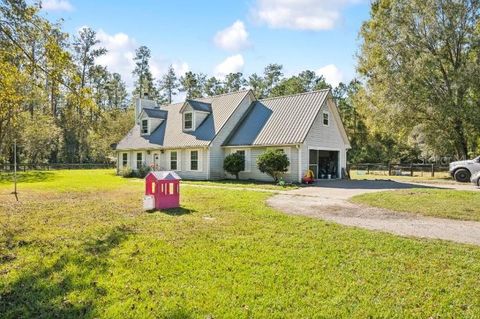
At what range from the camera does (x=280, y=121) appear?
2278cm

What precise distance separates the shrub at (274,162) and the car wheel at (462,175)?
10.3 meters

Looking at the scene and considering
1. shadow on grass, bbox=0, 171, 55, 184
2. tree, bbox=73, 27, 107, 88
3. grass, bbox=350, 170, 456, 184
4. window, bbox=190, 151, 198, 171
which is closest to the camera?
Answer: grass, bbox=350, 170, 456, 184

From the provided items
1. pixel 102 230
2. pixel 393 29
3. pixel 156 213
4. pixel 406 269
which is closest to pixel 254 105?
pixel 393 29

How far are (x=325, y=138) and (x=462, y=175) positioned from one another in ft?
26.6

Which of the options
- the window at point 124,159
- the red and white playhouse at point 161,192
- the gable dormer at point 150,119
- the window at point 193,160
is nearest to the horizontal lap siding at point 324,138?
the window at point 193,160

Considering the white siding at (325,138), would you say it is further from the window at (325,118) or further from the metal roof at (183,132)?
the metal roof at (183,132)

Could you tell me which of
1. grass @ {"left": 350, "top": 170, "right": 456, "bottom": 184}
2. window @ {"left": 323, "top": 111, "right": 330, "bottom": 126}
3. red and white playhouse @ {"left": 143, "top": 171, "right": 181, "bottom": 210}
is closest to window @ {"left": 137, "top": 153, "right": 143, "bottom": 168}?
window @ {"left": 323, "top": 111, "right": 330, "bottom": 126}

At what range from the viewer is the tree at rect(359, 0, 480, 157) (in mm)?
25766

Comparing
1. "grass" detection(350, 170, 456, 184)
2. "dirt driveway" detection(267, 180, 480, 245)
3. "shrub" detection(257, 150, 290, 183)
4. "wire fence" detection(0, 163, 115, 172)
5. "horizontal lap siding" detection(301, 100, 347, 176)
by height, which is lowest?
"dirt driveway" detection(267, 180, 480, 245)

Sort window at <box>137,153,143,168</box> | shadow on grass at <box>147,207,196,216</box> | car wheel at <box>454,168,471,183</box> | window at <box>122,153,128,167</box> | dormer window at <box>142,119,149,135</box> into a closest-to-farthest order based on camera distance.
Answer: shadow on grass at <box>147,207,196,216</box> < car wheel at <box>454,168,471,183</box> < window at <box>137,153,143,168</box> < dormer window at <box>142,119,149,135</box> < window at <box>122,153,128,167</box>

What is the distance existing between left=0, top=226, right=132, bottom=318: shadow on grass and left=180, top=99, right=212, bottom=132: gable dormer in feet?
64.2

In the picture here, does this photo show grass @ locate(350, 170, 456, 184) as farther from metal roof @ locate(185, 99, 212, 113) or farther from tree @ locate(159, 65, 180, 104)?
tree @ locate(159, 65, 180, 104)

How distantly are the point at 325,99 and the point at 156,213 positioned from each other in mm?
15506

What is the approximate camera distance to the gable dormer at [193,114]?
1014 inches
